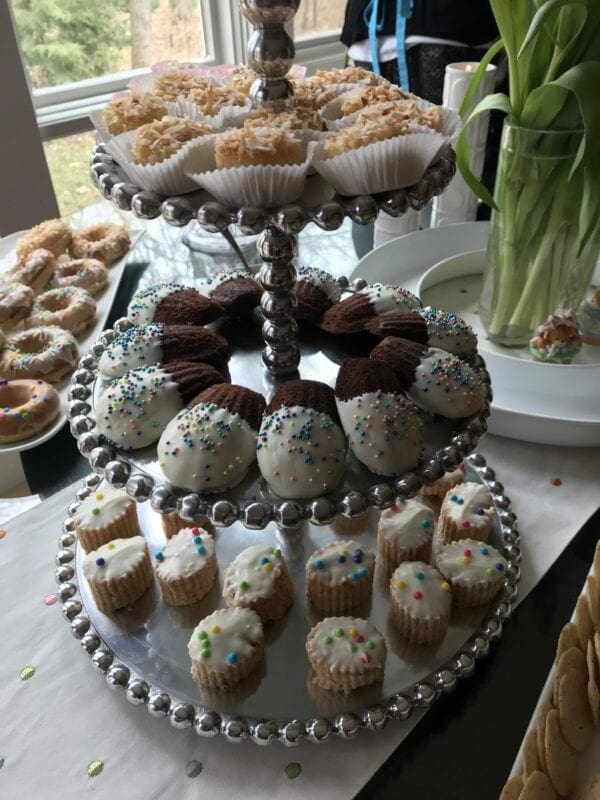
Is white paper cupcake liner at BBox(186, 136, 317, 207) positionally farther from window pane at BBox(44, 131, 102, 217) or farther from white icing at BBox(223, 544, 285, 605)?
window pane at BBox(44, 131, 102, 217)

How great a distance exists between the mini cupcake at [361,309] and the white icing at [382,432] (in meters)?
0.13

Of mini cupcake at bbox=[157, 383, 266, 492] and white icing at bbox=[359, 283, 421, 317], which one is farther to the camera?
white icing at bbox=[359, 283, 421, 317]

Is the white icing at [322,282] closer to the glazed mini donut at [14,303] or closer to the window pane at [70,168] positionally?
the glazed mini donut at [14,303]

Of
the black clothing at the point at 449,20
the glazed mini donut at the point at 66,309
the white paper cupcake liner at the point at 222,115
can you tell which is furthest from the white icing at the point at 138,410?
the black clothing at the point at 449,20

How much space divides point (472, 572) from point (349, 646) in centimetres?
15

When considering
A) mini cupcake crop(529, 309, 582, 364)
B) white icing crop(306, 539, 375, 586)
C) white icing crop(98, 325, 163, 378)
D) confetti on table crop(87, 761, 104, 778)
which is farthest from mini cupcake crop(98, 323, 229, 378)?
mini cupcake crop(529, 309, 582, 364)

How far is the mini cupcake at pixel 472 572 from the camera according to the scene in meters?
0.67

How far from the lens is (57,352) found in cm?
100

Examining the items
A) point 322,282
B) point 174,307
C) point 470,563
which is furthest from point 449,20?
point 470,563

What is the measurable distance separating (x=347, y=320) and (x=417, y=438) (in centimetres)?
17

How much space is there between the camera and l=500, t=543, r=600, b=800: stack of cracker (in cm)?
46

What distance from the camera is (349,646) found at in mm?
606

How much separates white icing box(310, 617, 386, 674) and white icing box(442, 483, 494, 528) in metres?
0.17

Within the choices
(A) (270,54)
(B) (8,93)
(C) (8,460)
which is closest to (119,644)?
(C) (8,460)
